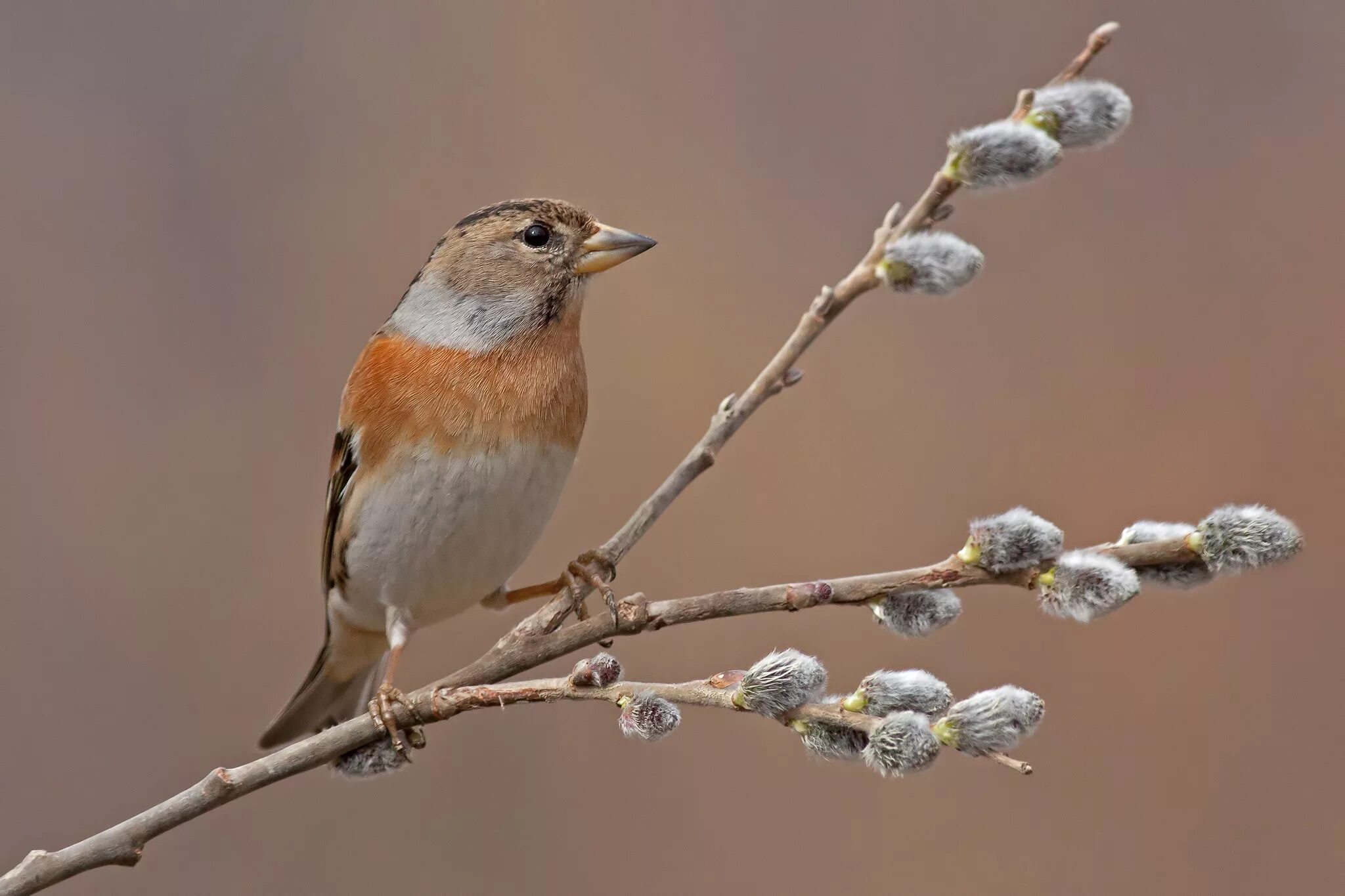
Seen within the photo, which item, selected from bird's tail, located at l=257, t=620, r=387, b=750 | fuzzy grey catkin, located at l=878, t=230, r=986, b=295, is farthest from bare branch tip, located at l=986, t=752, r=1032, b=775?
bird's tail, located at l=257, t=620, r=387, b=750

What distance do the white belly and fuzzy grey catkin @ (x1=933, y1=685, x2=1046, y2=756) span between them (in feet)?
2.76

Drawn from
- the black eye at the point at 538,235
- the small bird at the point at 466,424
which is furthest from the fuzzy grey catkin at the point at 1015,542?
the black eye at the point at 538,235

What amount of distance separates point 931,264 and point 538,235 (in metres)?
0.83

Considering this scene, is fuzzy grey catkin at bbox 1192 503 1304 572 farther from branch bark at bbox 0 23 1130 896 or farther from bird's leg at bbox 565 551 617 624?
bird's leg at bbox 565 551 617 624

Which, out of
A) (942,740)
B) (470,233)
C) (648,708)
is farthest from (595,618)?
(470,233)

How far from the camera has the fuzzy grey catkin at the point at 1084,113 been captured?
101 centimetres

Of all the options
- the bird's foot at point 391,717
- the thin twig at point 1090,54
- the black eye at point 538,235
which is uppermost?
the black eye at point 538,235

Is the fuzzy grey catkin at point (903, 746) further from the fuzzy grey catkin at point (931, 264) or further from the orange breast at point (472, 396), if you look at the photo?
the orange breast at point (472, 396)

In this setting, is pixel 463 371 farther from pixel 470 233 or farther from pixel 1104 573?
pixel 1104 573

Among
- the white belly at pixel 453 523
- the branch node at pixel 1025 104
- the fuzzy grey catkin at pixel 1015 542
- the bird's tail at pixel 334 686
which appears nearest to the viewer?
the fuzzy grey catkin at pixel 1015 542

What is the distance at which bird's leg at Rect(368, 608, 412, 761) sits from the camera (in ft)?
4.14

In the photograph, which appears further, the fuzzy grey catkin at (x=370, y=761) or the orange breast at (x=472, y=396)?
the orange breast at (x=472, y=396)

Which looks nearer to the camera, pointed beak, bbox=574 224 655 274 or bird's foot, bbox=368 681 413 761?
bird's foot, bbox=368 681 413 761

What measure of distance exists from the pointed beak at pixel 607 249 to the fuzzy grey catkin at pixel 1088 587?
2.87 feet
